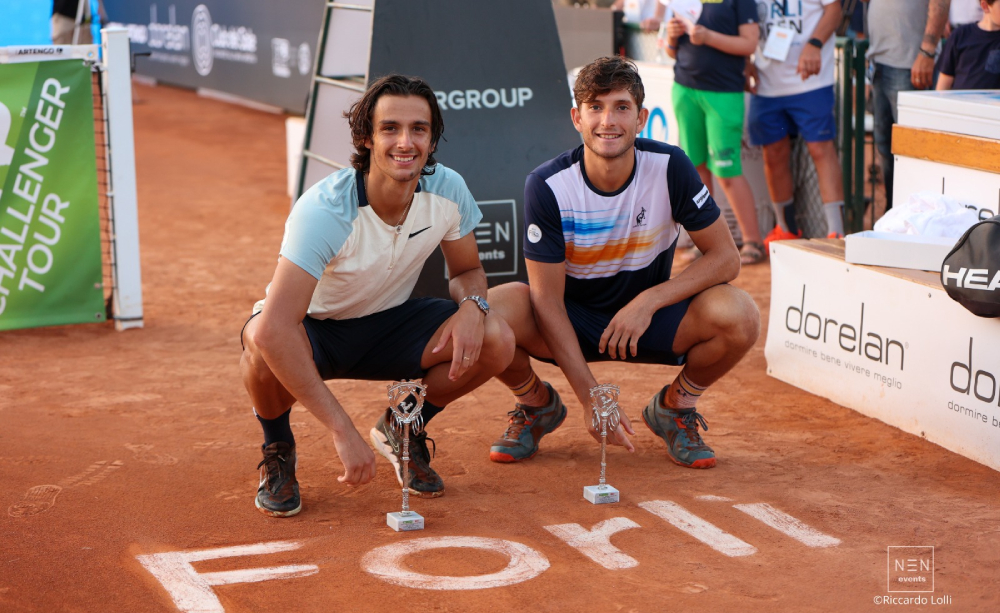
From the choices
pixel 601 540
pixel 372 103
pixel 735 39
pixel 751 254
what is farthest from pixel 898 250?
pixel 751 254

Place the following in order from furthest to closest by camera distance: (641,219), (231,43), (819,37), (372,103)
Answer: (231,43)
(819,37)
(641,219)
(372,103)

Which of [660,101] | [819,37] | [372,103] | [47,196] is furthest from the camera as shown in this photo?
[660,101]

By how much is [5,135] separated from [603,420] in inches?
144

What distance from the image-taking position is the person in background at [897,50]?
22.6ft

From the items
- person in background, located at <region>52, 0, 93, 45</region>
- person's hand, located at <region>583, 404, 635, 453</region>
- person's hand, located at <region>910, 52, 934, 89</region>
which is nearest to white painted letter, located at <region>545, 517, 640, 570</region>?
person's hand, located at <region>583, 404, 635, 453</region>

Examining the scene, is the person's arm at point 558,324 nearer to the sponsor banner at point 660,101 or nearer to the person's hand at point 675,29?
Answer: the person's hand at point 675,29

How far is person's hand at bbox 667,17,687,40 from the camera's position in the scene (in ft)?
24.2

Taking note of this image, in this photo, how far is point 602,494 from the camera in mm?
3781

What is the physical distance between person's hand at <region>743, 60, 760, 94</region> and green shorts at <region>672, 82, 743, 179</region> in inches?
10.5

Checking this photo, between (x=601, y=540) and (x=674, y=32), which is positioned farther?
(x=674, y=32)

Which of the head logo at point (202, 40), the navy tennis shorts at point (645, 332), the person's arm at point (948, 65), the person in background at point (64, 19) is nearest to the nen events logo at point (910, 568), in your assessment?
the navy tennis shorts at point (645, 332)

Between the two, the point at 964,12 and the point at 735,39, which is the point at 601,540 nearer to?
the point at 735,39

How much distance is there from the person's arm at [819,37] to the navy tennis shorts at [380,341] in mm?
4253

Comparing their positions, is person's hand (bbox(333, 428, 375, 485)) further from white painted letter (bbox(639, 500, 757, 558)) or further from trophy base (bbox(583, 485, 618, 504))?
white painted letter (bbox(639, 500, 757, 558))
